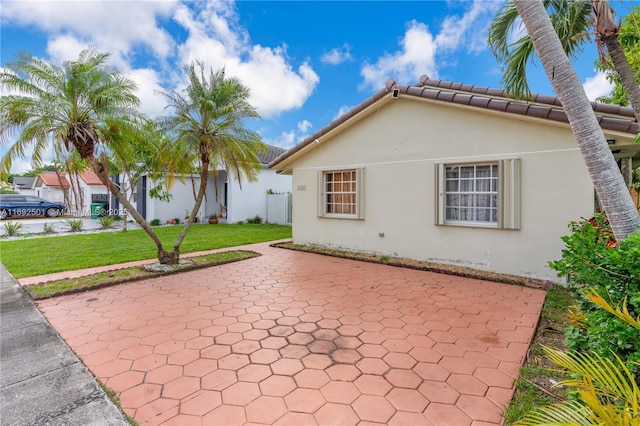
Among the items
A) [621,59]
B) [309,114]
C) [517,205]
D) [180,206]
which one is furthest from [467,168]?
[180,206]

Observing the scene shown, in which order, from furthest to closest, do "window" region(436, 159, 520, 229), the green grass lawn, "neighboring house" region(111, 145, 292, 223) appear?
"neighboring house" region(111, 145, 292, 223) → the green grass lawn → "window" region(436, 159, 520, 229)

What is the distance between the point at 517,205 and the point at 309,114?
17.4m

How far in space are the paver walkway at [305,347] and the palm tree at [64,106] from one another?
402 centimetres

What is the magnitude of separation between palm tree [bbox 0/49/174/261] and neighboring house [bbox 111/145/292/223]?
38.8 ft

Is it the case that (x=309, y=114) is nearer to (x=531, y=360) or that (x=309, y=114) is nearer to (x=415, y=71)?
(x=415, y=71)

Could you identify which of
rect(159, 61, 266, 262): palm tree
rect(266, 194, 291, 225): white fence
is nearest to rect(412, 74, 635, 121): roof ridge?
rect(159, 61, 266, 262): palm tree

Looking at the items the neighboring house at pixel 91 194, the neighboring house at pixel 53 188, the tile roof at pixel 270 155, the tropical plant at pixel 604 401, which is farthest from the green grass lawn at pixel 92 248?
the neighboring house at pixel 53 188

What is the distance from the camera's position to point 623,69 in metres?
4.88

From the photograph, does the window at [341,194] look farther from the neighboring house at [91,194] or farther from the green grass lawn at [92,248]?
the neighboring house at [91,194]

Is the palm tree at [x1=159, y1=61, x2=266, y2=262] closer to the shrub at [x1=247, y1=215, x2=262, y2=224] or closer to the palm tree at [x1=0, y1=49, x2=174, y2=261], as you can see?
the palm tree at [x1=0, y1=49, x2=174, y2=261]

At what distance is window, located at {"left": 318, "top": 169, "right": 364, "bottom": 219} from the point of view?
33.7 feet

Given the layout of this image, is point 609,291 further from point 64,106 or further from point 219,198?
point 219,198

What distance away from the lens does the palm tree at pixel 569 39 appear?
461 centimetres

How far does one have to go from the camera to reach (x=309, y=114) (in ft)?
73.1
